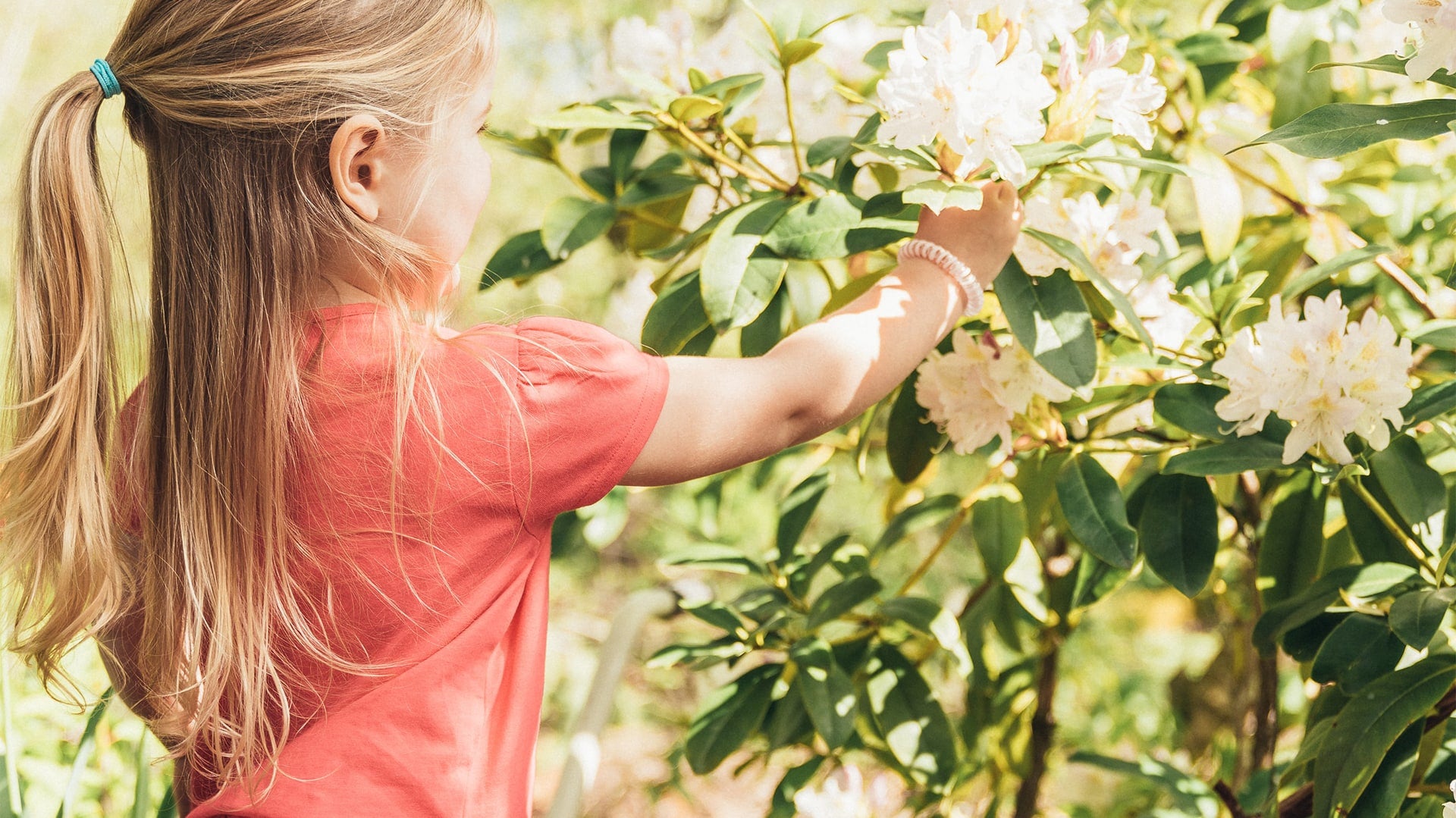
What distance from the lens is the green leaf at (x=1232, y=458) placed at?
2.97 ft

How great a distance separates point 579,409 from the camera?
80 cm

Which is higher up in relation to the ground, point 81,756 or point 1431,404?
point 1431,404

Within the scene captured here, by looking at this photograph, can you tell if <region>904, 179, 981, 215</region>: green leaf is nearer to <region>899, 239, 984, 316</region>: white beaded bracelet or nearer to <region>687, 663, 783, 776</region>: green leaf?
<region>899, 239, 984, 316</region>: white beaded bracelet

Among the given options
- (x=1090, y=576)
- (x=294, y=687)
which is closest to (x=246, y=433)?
(x=294, y=687)

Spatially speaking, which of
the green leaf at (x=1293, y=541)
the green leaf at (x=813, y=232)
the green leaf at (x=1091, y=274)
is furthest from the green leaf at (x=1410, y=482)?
the green leaf at (x=813, y=232)

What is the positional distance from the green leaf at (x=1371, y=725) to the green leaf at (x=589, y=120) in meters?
0.80

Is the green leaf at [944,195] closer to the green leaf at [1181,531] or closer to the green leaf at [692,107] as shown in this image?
the green leaf at [692,107]

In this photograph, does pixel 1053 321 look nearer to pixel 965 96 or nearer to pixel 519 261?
pixel 965 96

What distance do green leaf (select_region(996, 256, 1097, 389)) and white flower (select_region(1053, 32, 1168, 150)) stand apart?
123mm

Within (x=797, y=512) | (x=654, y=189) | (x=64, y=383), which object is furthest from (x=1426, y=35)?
(x=64, y=383)

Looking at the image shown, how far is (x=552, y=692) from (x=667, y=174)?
201 centimetres

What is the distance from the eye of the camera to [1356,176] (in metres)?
1.41

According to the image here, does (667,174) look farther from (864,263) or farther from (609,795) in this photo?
(609,795)

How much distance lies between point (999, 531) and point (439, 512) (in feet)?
1.96
